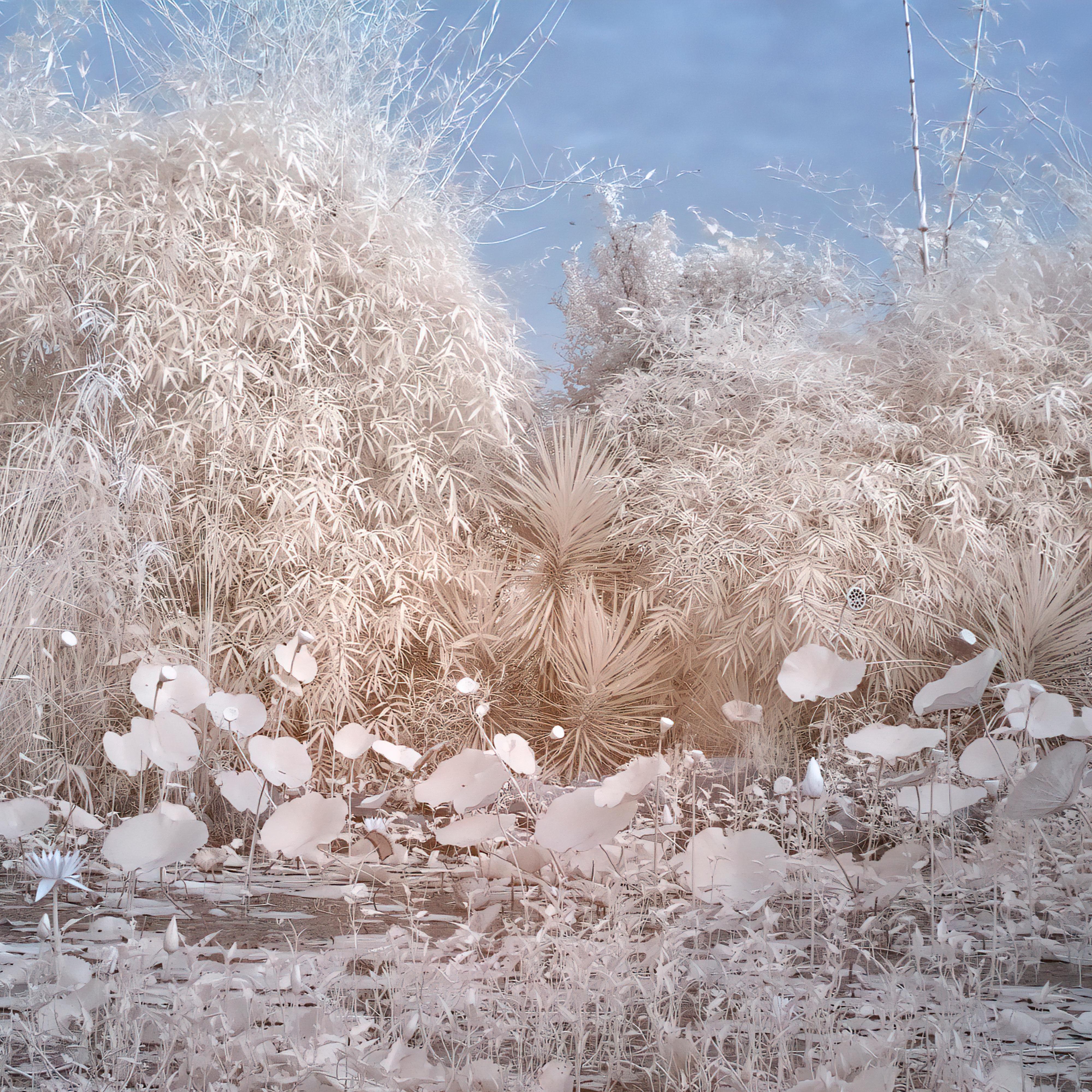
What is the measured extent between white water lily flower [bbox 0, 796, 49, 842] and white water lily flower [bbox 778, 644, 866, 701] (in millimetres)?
1478

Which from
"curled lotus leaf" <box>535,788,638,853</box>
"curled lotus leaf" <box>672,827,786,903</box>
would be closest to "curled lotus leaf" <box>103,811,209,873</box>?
"curled lotus leaf" <box>535,788,638,853</box>

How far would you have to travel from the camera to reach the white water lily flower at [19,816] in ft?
6.23

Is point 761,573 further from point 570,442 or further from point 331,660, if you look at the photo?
point 331,660

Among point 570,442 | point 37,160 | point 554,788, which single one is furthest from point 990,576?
point 37,160

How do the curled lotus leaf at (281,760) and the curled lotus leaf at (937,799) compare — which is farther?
the curled lotus leaf at (281,760)

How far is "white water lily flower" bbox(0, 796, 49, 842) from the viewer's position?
1.90 m

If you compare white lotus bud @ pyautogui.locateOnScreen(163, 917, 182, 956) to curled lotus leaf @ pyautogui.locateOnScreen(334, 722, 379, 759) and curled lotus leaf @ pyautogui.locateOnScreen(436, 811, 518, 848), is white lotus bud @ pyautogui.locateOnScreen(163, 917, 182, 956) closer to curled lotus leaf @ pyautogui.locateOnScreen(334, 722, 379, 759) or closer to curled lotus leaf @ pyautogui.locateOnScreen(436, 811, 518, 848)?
curled lotus leaf @ pyautogui.locateOnScreen(436, 811, 518, 848)

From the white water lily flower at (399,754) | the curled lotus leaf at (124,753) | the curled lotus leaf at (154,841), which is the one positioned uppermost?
the white water lily flower at (399,754)

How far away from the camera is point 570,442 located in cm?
371

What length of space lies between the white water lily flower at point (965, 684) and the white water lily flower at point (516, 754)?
0.86 meters

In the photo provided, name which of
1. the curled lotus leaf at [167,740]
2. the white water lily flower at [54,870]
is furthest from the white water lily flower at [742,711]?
the white water lily flower at [54,870]

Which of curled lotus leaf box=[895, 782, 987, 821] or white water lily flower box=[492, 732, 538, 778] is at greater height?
white water lily flower box=[492, 732, 538, 778]

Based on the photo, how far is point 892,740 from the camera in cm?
200

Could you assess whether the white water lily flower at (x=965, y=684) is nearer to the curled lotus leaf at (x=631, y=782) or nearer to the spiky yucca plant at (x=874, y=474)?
the curled lotus leaf at (x=631, y=782)
